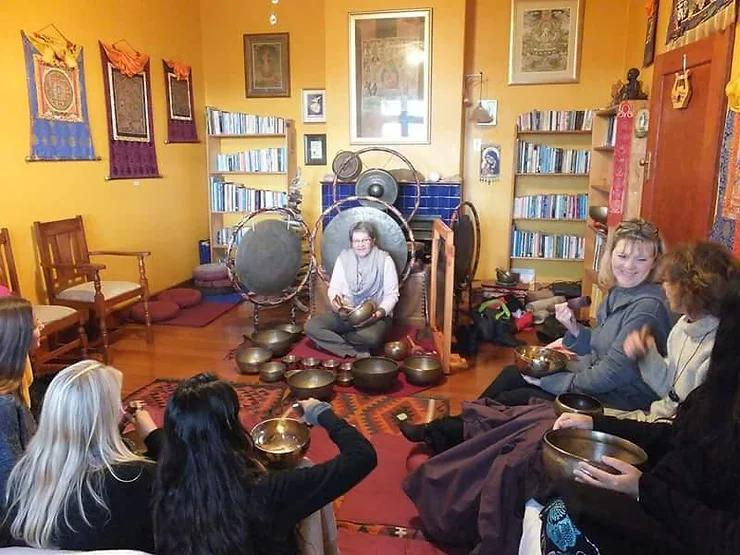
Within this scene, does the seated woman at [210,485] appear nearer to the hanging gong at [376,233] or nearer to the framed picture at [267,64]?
the hanging gong at [376,233]

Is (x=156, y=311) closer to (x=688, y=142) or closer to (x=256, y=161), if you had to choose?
(x=256, y=161)

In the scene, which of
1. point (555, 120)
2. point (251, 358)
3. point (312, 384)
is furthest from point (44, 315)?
point (555, 120)

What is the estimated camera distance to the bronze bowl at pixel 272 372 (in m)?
3.44

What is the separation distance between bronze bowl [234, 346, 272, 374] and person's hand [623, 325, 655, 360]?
7.45 ft

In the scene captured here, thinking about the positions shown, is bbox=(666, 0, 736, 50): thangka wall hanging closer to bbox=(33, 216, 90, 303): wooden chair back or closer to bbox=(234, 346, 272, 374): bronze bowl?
bbox=(234, 346, 272, 374): bronze bowl

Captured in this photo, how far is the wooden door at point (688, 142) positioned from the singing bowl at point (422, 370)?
1.41 metres

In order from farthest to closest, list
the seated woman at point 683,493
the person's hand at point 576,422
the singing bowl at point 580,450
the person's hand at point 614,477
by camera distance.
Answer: the person's hand at point 576,422
the singing bowl at point 580,450
the person's hand at point 614,477
the seated woman at point 683,493

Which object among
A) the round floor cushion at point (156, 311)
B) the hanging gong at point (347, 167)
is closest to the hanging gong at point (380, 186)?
the hanging gong at point (347, 167)

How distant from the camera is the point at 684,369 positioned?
1.75 meters

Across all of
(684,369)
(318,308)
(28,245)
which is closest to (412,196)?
(318,308)

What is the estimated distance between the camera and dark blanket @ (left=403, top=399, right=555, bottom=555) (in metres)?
1.70

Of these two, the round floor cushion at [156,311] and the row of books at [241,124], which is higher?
the row of books at [241,124]

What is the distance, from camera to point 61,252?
3.84 metres

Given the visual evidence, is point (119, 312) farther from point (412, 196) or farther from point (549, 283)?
point (549, 283)
